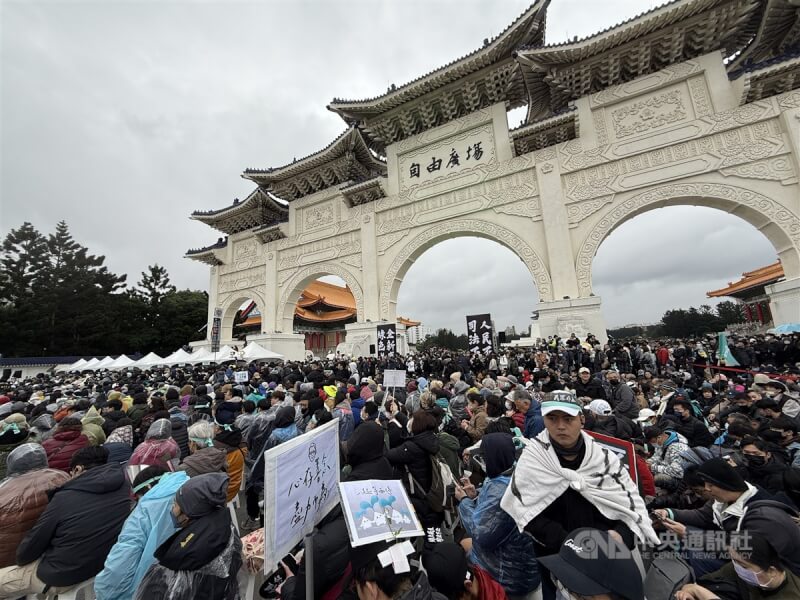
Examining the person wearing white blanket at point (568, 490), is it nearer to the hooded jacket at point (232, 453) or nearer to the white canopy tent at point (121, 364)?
the hooded jacket at point (232, 453)

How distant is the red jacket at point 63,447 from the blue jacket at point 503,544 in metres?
3.95

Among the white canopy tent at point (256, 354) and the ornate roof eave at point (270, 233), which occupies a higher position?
the ornate roof eave at point (270, 233)

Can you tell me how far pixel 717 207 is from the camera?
380 inches

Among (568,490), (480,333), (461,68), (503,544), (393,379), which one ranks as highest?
(461,68)

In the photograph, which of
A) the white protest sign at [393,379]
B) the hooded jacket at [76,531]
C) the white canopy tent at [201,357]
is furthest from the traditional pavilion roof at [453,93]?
the hooded jacket at [76,531]

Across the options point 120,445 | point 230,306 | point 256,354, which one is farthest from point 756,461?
point 230,306

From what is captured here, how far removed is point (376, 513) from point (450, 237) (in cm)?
1243

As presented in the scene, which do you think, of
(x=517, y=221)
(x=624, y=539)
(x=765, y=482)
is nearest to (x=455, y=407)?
(x=765, y=482)

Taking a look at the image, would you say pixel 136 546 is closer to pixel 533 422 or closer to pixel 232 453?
pixel 232 453

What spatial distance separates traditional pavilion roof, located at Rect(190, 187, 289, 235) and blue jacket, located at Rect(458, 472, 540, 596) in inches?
702

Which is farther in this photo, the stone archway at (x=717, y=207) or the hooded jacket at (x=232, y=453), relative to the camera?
the stone archway at (x=717, y=207)

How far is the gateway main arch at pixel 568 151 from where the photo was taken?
30.0 feet

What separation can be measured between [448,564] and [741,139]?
1353cm

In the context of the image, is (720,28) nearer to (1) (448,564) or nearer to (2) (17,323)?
(1) (448,564)
